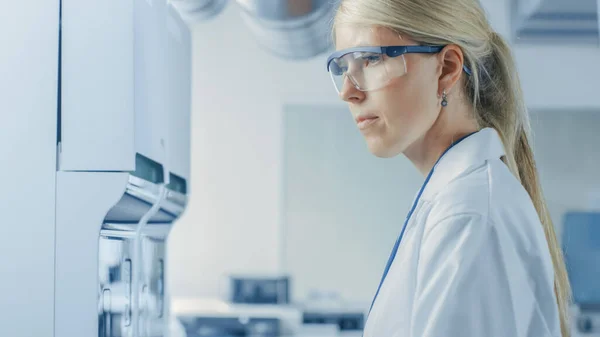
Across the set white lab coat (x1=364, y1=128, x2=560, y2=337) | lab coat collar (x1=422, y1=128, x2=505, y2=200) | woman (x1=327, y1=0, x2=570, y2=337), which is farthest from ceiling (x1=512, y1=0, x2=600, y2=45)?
white lab coat (x1=364, y1=128, x2=560, y2=337)

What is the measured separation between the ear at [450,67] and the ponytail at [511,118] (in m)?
0.06

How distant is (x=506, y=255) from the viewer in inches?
40.4

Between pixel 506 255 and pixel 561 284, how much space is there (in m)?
0.35

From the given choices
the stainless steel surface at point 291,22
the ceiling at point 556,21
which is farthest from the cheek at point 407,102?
the ceiling at point 556,21

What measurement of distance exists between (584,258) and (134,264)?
3.82m

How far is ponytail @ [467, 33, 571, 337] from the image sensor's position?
4.17 ft

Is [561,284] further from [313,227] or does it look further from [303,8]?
[313,227]

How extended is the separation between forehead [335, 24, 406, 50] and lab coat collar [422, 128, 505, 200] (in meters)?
0.20

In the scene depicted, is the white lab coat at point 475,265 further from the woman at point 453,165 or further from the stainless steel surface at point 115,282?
the stainless steel surface at point 115,282

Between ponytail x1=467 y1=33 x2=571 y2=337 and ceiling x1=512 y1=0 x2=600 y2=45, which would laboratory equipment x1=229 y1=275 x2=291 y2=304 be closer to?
ceiling x1=512 y1=0 x2=600 y2=45

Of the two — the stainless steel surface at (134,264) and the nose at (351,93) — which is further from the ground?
the nose at (351,93)

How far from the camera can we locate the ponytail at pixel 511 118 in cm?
127

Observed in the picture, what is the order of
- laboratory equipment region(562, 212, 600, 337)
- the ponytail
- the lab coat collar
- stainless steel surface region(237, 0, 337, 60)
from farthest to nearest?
laboratory equipment region(562, 212, 600, 337) < stainless steel surface region(237, 0, 337, 60) < the ponytail < the lab coat collar

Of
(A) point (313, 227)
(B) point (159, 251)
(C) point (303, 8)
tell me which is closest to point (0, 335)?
(B) point (159, 251)
